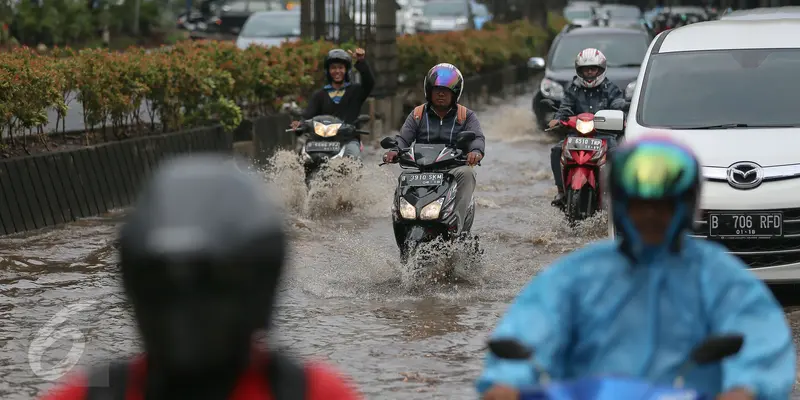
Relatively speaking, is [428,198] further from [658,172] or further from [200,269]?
[200,269]

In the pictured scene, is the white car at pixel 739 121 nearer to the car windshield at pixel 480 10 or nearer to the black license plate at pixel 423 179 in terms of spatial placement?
the black license plate at pixel 423 179

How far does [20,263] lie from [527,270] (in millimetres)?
3418

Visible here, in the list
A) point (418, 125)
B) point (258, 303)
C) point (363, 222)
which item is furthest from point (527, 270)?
point (258, 303)

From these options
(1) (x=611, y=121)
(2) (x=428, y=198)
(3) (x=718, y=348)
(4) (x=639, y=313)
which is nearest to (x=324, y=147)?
(2) (x=428, y=198)

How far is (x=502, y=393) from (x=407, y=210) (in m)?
6.33

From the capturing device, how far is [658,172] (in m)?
2.79

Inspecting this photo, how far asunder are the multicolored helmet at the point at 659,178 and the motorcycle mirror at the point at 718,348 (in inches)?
10.5

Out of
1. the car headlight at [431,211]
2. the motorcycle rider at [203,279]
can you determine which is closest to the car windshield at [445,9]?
the car headlight at [431,211]

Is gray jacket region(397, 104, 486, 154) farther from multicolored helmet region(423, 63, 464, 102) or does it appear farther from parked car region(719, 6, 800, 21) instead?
parked car region(719, 6, 800, 21)

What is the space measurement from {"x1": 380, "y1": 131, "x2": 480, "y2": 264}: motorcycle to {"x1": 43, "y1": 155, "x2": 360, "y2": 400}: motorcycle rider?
6.94 metres

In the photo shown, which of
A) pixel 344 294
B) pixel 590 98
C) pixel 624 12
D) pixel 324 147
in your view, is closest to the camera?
pixel 344 294

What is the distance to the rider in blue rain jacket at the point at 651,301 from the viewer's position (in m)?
2.80

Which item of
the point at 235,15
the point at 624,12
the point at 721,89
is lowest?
the point at 624,12

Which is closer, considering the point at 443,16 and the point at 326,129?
the point at 326,129
